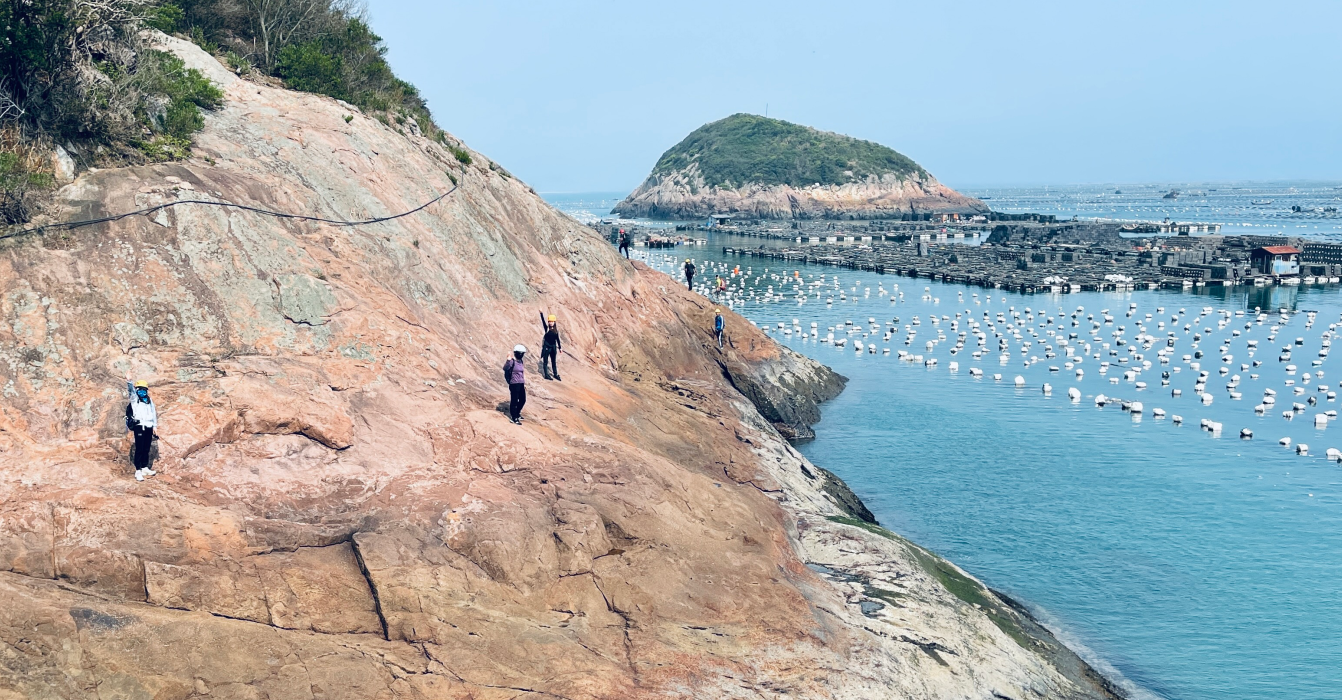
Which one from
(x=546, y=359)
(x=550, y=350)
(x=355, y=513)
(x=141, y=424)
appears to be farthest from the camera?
(x=546, y=359)

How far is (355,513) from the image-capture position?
52.6 ft

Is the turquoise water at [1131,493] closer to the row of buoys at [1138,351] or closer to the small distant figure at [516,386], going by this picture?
the row of buoys at [1138,351]

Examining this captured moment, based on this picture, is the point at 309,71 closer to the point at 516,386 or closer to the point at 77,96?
the point at 77,96

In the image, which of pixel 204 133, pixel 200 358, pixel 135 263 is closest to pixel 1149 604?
pixel 200 358

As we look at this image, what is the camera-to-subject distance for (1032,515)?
3006cm

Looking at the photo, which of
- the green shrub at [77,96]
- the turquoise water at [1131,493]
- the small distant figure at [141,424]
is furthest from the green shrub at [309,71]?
the turquoise water at [1131,493]

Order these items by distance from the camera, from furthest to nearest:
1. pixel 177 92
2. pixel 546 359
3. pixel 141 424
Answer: pixel 546 359
pixel 177 92
pixel 141 424

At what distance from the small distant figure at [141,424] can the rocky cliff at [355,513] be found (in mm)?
269

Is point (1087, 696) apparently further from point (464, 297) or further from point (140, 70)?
point (140, 70)

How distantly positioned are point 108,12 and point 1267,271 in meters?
96.5

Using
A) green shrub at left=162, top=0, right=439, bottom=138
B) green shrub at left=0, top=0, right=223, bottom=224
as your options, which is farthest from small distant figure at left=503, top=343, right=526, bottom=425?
green shrub at left=162, top=0, right=439, bottom=138

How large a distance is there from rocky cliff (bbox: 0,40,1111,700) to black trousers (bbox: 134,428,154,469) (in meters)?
0.30

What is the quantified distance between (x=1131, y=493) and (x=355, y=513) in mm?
25518

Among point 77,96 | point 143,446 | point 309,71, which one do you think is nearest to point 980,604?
point 143,446
